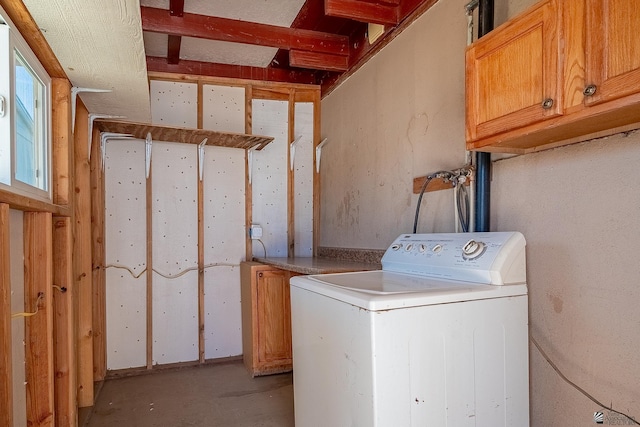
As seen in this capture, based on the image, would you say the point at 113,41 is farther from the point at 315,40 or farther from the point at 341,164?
the point at 341,164

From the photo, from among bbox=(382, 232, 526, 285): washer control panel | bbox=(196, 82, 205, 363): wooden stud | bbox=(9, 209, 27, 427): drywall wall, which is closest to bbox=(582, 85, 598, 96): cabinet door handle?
bbox=(382, 232, 526, 285): washer control panel

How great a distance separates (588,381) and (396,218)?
1.32 metres

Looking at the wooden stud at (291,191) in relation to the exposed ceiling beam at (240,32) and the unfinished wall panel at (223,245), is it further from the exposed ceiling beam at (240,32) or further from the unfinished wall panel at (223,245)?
the exposed ceiling beam at (240,32)

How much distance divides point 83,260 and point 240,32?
71.3 inches

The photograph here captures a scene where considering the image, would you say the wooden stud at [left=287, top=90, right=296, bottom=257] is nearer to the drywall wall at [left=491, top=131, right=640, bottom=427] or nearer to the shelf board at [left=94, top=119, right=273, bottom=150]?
the shelf board at [left=94, top=119, right=273, bottom=150]

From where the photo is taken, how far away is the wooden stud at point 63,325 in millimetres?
1986

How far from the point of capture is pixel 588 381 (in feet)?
4.48

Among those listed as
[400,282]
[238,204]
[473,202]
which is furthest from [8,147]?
[238,204]

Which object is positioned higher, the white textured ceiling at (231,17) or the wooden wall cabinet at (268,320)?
the white textured ceiling at (231,17)

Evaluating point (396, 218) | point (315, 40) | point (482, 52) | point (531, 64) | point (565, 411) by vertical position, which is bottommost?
point (565, 411)

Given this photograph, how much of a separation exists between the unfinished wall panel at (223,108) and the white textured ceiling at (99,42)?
3.54 feet

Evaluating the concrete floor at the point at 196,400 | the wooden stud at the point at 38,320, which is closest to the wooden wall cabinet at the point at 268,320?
the concrete floor at the point at 196,400

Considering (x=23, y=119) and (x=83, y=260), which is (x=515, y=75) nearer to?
(x=23, y=119)

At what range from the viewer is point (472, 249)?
156 centimetres
